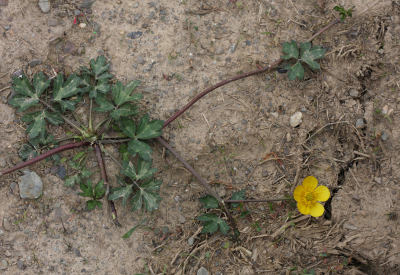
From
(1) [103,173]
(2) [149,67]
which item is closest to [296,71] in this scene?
(2) [149,67]

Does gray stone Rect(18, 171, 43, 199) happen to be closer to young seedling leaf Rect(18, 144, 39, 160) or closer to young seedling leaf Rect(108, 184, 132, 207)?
young seedling leaf Rect(18, 144, 39, 160)

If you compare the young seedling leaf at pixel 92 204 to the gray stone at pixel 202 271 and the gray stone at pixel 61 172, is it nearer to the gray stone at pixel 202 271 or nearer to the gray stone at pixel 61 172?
the gray stone at pixel 61 172

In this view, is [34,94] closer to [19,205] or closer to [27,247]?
[19,205]

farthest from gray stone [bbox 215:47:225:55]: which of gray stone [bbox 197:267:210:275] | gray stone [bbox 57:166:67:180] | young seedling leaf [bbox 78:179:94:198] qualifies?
gray stone [bbox 197:267:210:275]

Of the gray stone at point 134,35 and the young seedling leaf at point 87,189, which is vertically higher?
the gray stone at point 134,35

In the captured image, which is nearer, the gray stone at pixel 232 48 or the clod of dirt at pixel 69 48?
the clod of dirt at pixel 69 48

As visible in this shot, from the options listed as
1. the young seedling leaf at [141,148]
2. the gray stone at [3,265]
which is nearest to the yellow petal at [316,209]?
the young seedling leaf at [141,148]

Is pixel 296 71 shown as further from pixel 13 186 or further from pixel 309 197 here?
pixel 13 186
